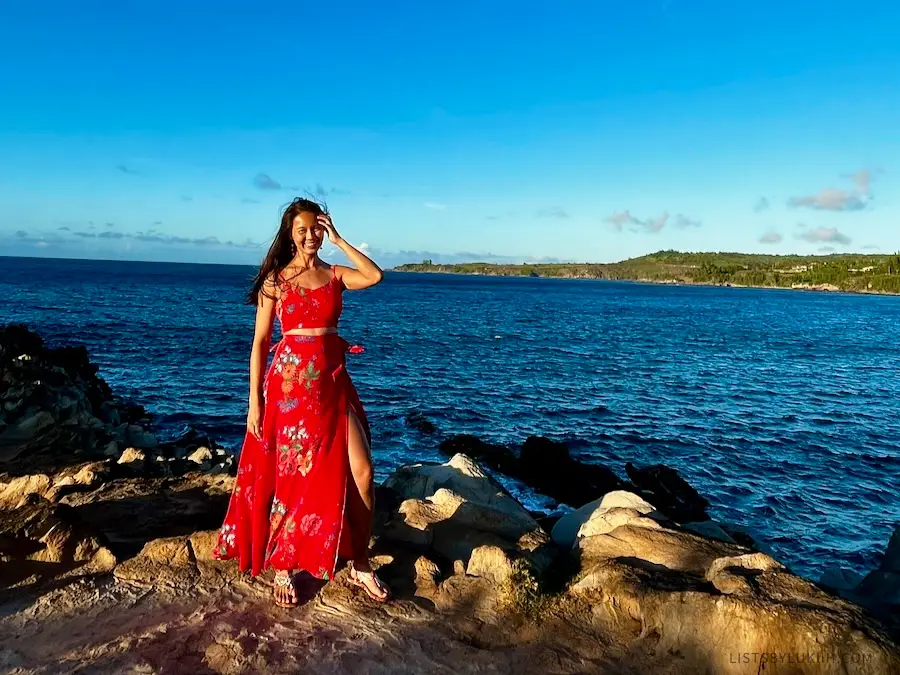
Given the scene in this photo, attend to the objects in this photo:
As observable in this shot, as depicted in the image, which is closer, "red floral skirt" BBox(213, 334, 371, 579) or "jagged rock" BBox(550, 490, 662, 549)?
"red floral skirt" BBox(213, 334, 371, 579)

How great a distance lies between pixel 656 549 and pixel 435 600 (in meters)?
2.34

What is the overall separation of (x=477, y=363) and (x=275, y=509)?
30031 mm

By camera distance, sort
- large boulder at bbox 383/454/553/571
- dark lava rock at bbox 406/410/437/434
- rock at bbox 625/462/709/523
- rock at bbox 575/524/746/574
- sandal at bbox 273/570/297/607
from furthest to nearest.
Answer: dark lava rock at bbox 406/410/437/434 → rock at bbox 625/462/709/523 → large boulder at bbox 383/454/553/571 → rock at bbox 575/524/746/574 → sandal at bbox 273/570/297/607

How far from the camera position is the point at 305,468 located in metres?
5.03

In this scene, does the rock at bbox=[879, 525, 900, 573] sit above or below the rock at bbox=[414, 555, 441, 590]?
below

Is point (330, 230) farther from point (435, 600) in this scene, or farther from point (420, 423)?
point (420, 423)

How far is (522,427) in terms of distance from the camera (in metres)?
21.7

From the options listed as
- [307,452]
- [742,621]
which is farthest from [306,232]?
[742,621]

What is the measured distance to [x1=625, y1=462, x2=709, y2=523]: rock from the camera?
14.5m

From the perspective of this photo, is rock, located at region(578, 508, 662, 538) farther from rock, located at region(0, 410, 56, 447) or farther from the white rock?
rock, located at region(0, 410, 56, 447)

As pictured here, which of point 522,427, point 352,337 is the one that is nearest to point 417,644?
point 522,427

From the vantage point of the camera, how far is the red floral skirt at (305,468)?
4996 mm

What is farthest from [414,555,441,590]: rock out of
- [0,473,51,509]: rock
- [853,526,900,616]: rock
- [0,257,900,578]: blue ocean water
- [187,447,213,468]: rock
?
[0,257,900,578]: blue ocean water

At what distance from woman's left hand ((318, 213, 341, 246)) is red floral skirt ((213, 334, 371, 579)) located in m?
0.81
